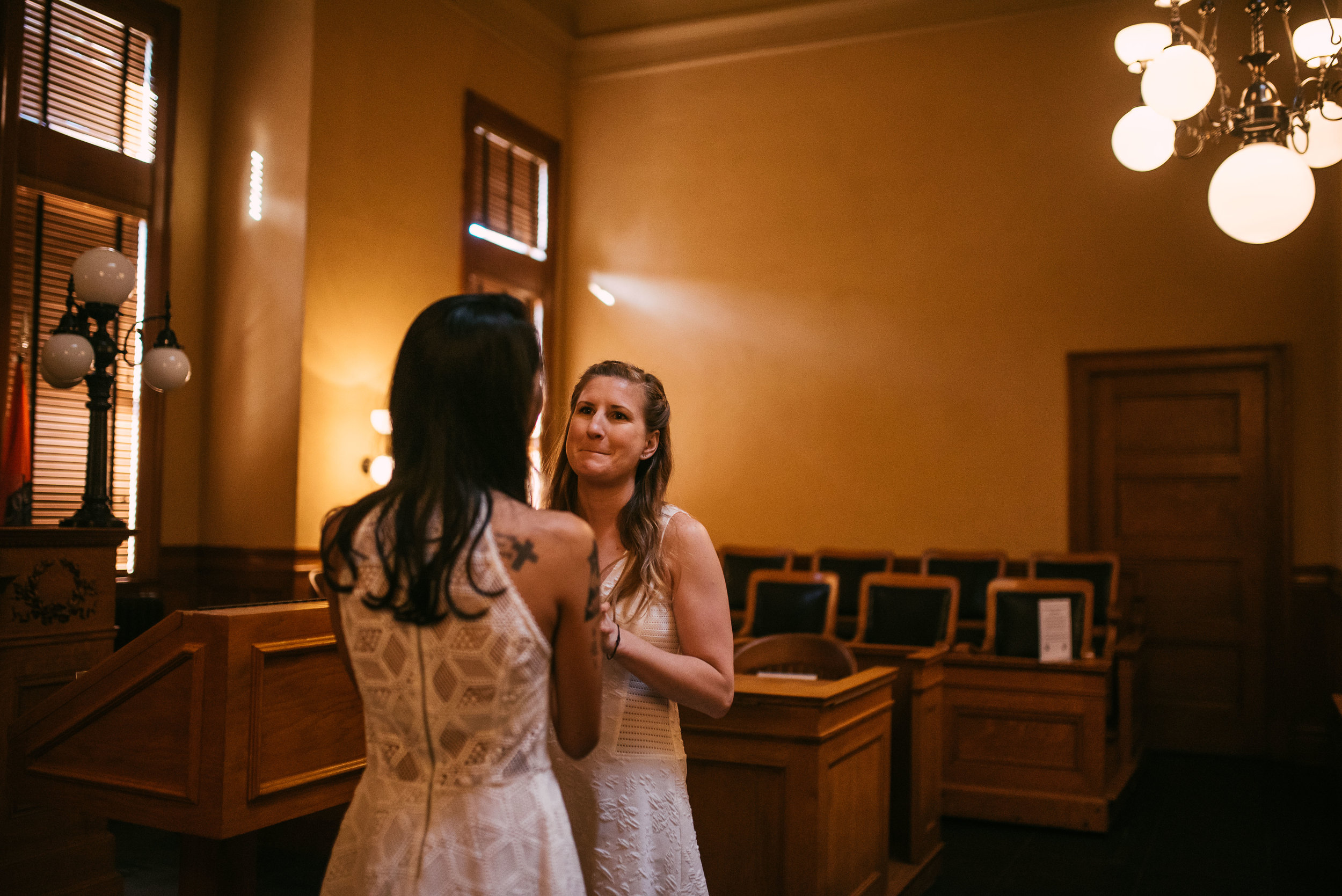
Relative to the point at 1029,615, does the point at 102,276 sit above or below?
above

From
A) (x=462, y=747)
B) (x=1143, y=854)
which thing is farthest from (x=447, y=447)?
(x=1143, y=854)

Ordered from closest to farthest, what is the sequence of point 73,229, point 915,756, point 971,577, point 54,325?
point 915,756 → point 54,325 → point 73,229 → point 971,577

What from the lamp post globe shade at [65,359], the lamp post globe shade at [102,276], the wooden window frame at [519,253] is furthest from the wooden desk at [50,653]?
the wooden window frame at [519,253]

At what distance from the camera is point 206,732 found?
2027mm

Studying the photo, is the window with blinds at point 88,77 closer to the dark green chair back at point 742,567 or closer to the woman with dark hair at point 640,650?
the dark green chair back at point 742,567

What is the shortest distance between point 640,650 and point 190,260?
5.44 meters

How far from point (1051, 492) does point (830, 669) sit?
13.1 ft

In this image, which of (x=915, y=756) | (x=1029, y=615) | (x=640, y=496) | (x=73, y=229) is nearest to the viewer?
(x=640, y=496)

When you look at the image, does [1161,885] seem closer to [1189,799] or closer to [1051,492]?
[1189,799]

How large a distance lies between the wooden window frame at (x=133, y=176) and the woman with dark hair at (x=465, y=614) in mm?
4691

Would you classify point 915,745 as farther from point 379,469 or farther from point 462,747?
point 379,469

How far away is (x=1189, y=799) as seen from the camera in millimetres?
5406

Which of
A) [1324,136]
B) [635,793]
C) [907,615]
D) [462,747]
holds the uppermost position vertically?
[1324,136]

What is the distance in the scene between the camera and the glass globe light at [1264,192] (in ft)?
10.3
